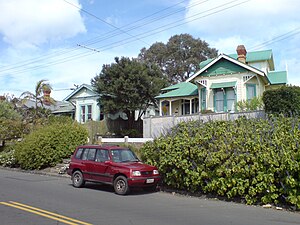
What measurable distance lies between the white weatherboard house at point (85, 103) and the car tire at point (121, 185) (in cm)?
2386

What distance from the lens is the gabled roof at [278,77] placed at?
27.0m

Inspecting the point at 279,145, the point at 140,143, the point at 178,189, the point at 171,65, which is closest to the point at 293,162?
the point at 279,145

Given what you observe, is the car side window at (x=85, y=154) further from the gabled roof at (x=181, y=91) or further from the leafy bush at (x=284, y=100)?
the gabled roof at (x=181, y=91)

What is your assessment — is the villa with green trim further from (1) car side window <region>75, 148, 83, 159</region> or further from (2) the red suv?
(1) car side window <region>75, 148, 83, 159</region>

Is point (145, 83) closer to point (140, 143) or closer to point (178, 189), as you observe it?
point (140, 143)

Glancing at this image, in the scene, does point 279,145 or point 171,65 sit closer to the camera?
point 279,145

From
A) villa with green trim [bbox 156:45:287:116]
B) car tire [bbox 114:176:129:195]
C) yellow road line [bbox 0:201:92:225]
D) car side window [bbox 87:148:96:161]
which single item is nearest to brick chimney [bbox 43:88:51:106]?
villa with green trim [bbox 156:45:287:116]

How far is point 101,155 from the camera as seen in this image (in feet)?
42.6

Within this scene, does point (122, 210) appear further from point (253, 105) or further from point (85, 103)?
point (85, 103)

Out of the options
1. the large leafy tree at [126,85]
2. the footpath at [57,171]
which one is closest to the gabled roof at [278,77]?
the large leafy tree at [126,85]

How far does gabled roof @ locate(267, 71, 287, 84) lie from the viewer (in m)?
27.0

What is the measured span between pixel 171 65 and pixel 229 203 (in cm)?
4529

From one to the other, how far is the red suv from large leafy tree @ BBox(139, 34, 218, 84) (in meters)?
41.0

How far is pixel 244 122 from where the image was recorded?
38.6 feet
